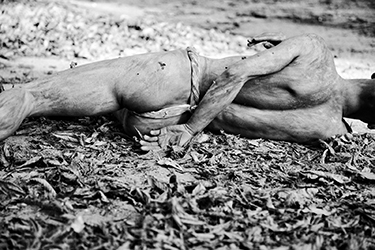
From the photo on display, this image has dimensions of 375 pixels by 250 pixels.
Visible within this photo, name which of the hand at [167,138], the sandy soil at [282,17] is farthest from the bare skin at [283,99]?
the sandy soil at [282,17]

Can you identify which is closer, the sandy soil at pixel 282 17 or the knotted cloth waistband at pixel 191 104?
the knotted cloth waistband at pixel 191 104

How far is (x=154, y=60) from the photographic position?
9.64 ft

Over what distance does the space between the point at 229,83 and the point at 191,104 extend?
334 mm

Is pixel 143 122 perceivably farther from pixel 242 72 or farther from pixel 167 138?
pixel 242 72

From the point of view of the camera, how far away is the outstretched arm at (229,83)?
9.44 ft

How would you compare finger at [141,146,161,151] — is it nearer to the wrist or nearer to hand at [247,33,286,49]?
the wrist

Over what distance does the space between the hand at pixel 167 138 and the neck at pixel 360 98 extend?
115 cm

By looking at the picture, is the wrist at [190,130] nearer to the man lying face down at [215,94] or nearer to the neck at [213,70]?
the man lying face down at [215,94]

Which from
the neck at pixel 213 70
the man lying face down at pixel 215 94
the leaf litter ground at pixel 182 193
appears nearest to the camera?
the leaf litter ground at pixel 182 193

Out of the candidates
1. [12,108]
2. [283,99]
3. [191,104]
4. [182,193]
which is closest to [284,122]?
[283,99]

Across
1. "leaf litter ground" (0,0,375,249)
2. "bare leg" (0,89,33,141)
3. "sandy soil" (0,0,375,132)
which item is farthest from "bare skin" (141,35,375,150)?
"sandy soil" (0,0,375,132)

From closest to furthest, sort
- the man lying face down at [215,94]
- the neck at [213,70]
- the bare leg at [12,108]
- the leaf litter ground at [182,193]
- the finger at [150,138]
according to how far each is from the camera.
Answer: the leaf litter ground at [182,193], the bare leg at [12,108], the man lying face down at [215,94], the finger at [150,138], the neck at [213,70]

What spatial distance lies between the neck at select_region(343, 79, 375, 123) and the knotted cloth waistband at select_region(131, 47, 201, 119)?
1.06 meters

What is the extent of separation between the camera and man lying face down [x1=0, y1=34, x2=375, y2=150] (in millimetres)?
2844
